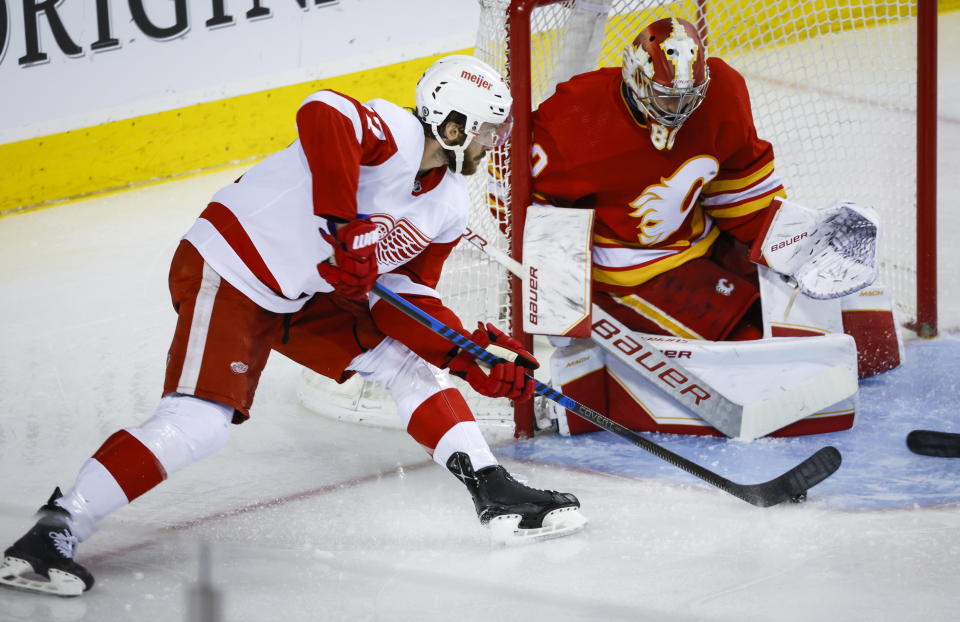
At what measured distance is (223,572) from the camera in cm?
215

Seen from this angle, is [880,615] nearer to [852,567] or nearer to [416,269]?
[852,567]

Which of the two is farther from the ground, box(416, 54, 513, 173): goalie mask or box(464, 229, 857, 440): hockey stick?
box(416, 54, 513, 173): goalie mask

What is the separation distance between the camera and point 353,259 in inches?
82.0

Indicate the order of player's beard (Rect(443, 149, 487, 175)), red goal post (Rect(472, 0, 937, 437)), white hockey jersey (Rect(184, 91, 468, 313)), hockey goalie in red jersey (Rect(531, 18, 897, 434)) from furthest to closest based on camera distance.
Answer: red goal post (Rect(472, 0, 937, 437))
hockey goalie in red jersey (Rect(531, 18, 897, 434))
player's beard (Rect(443, 149, 487, 175))
white hockey jersey (Rect(184, 91, 468, 313))

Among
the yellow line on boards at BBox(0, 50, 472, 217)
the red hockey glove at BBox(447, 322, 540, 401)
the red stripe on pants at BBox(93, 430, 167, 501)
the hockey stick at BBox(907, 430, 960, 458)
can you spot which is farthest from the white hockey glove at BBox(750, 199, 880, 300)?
the yellow line on boards at BBox(0, 50, 472, 217)

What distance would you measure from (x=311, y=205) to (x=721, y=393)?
1.05 meters

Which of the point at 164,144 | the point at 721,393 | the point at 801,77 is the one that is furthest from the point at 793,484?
the point at 164,144

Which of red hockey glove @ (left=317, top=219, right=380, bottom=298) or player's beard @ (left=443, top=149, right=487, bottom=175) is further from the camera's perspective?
player's beard @ (left=443, top=149, right=487, bottom=175)

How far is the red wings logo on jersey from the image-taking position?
222cm

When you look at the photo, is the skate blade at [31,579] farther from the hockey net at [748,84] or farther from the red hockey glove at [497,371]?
the hockey net at [748,84]

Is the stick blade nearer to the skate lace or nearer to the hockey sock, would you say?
the hockey sock

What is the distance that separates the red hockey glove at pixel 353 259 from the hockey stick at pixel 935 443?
1245mm

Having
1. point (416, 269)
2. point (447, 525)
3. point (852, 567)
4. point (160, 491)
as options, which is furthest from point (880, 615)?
point (160, 491)

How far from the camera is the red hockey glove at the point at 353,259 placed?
2.07 meters
